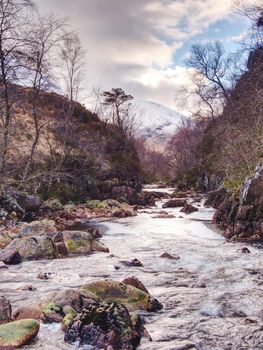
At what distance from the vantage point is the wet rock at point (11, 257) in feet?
26.5

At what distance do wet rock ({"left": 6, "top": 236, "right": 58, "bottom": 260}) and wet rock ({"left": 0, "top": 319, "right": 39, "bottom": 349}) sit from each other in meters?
4.34

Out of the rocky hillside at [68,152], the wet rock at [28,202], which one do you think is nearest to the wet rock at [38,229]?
the wet rock at [28,202]

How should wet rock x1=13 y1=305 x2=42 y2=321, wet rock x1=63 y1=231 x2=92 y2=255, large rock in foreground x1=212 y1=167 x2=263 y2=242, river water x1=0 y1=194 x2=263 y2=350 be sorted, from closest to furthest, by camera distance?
river water x1=0 y1=194 x2=263 y2=350, wet rock x1=13 y1=305 x2=42 y2=321, wet rock x1=63 y1=231 x2=92 y2=255, large rock in foreground x1=212 y1=167 x2=263 y2=242

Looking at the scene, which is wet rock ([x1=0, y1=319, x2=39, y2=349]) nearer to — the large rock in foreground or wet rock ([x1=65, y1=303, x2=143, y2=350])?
wet rock ([x1=65, y1=303, x2=143, y2=350])

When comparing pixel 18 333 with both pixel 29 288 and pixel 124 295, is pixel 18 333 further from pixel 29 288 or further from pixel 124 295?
pixel 29 288

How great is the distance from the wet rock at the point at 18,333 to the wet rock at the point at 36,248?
14.2ft

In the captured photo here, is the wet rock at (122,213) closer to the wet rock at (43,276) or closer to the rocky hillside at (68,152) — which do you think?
the rocky hillside at (68,152)

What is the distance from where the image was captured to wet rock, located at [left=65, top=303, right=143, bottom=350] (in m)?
4.02

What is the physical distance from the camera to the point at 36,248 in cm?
875

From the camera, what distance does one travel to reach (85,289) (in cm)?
539

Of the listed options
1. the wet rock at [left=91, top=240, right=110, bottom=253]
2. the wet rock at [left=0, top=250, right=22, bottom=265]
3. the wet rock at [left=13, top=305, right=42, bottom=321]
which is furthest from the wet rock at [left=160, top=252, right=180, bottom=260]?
the wet rock at [left=13, top=305, right=42, bottom=321]

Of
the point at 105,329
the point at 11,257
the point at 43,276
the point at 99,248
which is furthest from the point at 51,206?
the point at 105,329

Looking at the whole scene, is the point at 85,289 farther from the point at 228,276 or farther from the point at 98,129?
the point at 98,129

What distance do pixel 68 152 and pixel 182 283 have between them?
1635 cm
